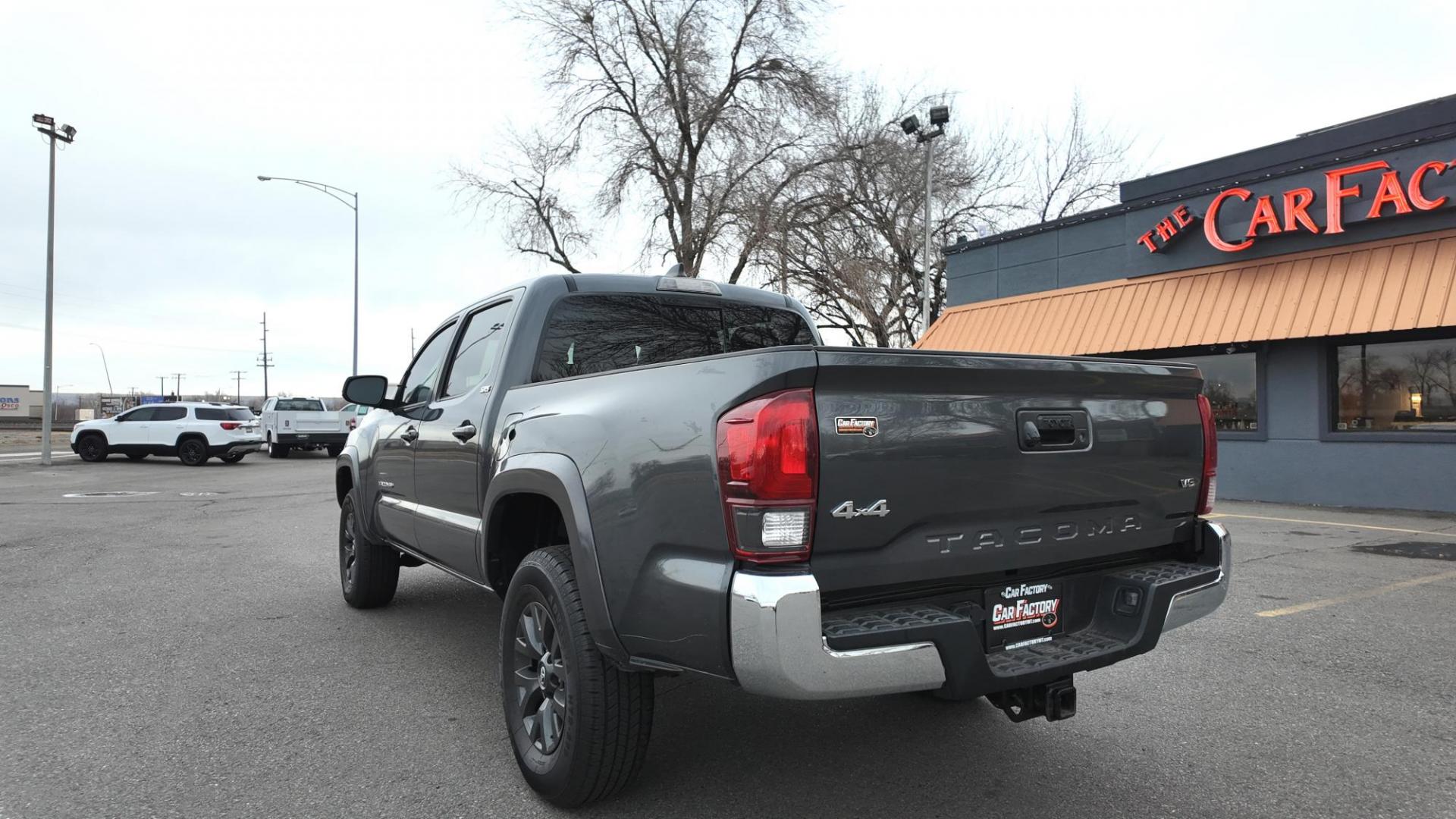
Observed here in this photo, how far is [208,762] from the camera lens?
3371 millimetres

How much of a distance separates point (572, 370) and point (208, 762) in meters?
2.08

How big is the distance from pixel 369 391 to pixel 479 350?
38.3 inches

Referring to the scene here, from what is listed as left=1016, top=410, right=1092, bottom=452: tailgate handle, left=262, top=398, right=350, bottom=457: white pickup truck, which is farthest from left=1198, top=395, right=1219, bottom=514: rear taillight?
left=262, top=398, right=350, bottom=457: white pickup truck

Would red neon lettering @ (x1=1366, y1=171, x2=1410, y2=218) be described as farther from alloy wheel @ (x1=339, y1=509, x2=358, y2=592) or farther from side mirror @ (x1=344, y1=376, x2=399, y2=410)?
alloy wheel @ (x1=339, y1=509, x2=358, y2=592)

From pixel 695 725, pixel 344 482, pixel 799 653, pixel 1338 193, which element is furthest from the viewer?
pixel 1338 193

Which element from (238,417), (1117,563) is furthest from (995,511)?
(238,417)

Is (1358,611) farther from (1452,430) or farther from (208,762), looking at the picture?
(1452,430)

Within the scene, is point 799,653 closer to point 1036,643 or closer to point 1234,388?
point 1036,643

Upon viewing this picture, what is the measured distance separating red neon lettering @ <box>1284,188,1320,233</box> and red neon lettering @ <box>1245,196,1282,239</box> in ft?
0.43

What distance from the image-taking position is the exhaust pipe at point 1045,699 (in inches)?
107

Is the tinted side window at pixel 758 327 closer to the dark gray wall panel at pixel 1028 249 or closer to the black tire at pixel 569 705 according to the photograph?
the black tire at pixel 569 705

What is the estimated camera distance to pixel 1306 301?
11.9 metres

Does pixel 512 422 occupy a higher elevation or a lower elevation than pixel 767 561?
higher

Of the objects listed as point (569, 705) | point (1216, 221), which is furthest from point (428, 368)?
point (1216, 221)
